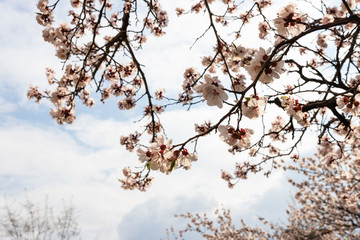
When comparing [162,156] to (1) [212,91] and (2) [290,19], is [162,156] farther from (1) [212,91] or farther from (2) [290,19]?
(2) [290,19]

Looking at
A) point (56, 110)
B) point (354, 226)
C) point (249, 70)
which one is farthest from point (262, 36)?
point (354, 226)

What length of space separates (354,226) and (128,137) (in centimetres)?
749

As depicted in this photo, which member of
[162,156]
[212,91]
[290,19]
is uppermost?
[290,19]

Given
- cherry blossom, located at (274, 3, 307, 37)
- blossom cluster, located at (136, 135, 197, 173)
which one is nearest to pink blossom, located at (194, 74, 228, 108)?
blossom cluster, located at (136, 135, 197, 173)

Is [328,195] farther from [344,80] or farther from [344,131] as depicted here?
[344,80]

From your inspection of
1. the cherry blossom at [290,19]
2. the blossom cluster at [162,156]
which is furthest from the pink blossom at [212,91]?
the cherry blossom at [290,19]

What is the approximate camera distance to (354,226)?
778cm

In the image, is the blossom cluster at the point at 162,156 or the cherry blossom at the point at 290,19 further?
the cherry blossom at the point at 290,19

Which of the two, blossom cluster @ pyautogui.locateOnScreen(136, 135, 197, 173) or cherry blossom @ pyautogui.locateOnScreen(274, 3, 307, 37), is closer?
blossom cluster @ pyautogui.locateOnScreen(136, 135, 197, 173)

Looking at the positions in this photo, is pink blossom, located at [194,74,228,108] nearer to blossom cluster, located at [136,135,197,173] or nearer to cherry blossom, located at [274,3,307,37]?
blossom cluster, located at [136,135,197,173]

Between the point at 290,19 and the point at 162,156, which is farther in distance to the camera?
the point at 290,19

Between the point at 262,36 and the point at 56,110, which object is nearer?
the point at 56,110

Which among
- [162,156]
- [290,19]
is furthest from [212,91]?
[290,19]

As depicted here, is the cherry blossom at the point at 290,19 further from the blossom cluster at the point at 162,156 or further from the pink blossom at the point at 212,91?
Result: the blossom cluster at the point at 162,156
